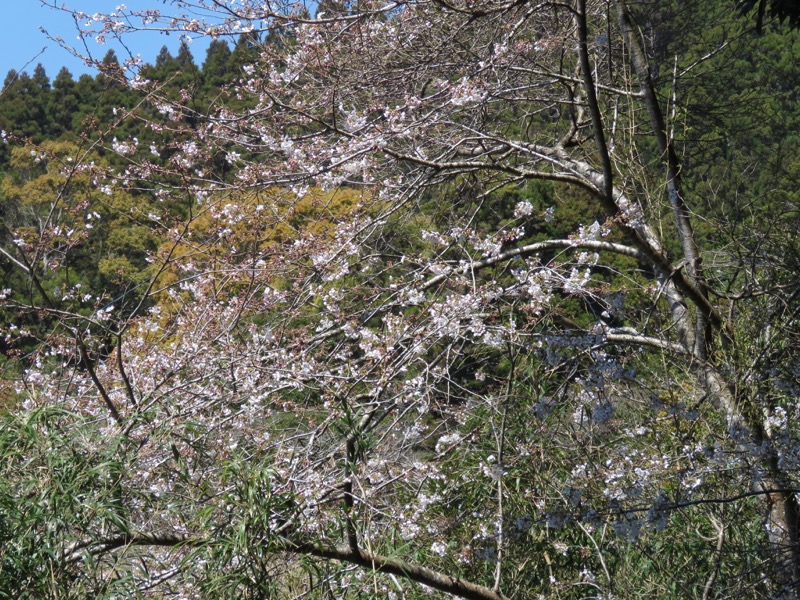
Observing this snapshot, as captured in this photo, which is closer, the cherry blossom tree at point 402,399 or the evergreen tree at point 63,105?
the cherry blossom tree at point 402,399

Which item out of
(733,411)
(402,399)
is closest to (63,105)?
(402,399)

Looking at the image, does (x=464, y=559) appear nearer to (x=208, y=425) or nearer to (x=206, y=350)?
(x=208, y=425)

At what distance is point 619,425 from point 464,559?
1098 mm

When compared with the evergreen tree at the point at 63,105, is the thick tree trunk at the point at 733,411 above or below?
below

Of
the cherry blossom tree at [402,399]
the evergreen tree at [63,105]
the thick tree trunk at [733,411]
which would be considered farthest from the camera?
the evergreen tree at [63,105]

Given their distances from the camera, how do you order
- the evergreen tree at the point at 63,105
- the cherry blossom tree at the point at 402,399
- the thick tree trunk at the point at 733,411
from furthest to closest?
the evergreen tree at the point at 63,105
the thick tree trunk at the point at 733,411
the cherry blossom tree at the point at 402,399

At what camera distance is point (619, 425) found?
4215 mm

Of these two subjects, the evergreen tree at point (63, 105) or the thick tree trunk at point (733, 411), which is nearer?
the thick tree trunk at point (733, 411)

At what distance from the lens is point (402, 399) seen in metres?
3.91

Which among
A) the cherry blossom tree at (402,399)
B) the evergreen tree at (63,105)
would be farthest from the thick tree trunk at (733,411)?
the evergreen tree at (63,105)

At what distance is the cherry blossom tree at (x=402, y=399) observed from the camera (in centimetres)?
262

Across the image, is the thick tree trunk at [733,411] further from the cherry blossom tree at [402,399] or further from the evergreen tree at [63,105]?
the evergreen tree at [63,105]

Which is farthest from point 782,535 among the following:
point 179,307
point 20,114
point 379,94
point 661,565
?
point 20,114

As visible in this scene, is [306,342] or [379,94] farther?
[379,94]
